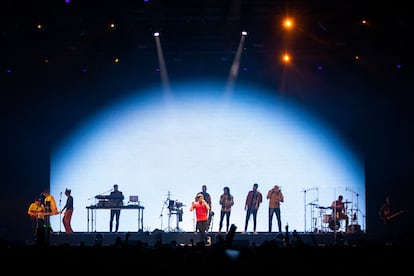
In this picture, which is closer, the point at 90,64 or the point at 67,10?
the point at 67,10

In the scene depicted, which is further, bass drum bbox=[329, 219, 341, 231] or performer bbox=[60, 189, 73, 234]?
→ performer bbox=[60, 189, 73, 234]

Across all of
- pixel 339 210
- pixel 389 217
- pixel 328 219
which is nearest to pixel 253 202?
pixel 328 219

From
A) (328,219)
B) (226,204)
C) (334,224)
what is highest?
(226,204)

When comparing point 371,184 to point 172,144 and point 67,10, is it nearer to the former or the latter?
point 172,144

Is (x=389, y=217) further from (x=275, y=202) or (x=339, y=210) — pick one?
(x=275, y=202)

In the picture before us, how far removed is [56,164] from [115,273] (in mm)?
17488

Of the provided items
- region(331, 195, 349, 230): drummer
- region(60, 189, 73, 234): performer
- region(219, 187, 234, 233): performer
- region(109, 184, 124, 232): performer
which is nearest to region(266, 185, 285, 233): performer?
region(219, 187, 234, 233): performer

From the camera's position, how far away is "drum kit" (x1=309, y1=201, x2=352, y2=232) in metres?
21.8

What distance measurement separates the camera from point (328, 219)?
2208 centimetres

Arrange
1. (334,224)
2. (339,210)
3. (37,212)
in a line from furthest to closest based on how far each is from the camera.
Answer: (339,210), (334,224), (37,212)

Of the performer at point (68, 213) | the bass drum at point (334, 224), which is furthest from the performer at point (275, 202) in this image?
the performer at point (68, 213)

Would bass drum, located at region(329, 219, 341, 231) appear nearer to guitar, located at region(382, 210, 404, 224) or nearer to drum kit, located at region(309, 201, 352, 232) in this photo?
drum kit, located at region(309, 201, 352, 232)

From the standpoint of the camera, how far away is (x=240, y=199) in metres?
23.5

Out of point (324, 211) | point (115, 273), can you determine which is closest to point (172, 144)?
point (324, 211)
